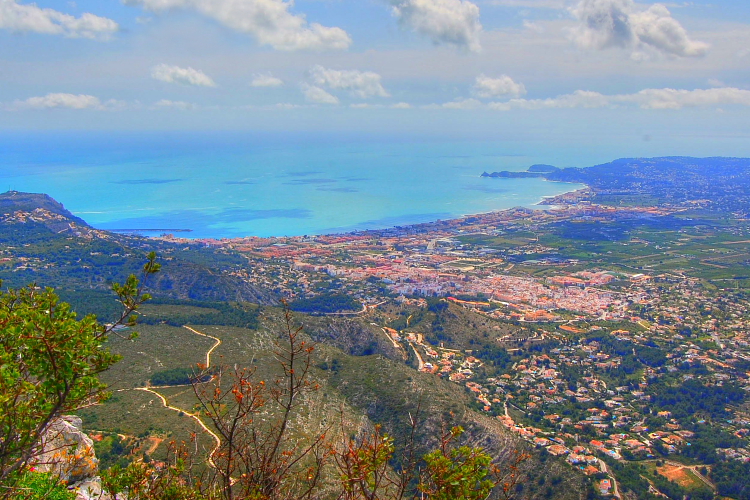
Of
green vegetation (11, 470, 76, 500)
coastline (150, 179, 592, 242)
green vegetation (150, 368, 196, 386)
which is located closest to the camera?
green vegetation (11, 470, 76, 500)

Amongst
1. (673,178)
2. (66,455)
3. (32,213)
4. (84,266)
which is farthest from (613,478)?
(673,178)

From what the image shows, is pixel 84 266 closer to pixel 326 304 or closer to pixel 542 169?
pixel 326 304

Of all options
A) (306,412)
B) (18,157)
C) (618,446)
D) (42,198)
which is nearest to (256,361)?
(306,412)

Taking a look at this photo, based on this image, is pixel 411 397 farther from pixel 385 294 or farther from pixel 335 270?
pixel 335 270

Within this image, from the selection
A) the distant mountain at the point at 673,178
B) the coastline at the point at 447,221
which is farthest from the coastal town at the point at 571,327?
the distant mountain at the point at 673,178

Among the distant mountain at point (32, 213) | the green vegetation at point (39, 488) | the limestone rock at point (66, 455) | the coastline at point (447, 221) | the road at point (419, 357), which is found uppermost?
the green vegetation at point (39, 488)

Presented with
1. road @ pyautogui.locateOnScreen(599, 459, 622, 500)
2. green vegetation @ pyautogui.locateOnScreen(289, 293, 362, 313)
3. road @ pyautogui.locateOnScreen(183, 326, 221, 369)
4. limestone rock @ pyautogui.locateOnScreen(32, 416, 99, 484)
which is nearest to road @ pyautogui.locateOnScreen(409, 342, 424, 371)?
green vegetation @ pyautogui.locateOnScreen(289, 293, 362, 313)

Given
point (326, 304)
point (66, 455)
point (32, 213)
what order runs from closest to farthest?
point (66, 455)
point (326, 304)
point (32, 213)

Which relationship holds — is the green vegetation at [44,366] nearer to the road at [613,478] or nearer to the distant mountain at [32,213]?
the road at [613,478]

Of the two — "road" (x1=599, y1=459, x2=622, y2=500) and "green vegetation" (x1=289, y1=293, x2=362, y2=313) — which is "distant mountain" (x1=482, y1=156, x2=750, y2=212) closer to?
"green vegetation" (x1=289, y1=293, x2=362, y2=313)
